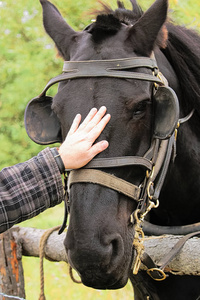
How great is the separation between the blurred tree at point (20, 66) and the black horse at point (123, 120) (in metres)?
3.75

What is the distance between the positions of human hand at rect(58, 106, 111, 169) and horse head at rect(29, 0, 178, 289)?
0.16ft

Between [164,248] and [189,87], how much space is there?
1019mm

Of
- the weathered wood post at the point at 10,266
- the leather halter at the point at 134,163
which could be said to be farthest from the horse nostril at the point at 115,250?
the weathered wood post at the point at 10,266

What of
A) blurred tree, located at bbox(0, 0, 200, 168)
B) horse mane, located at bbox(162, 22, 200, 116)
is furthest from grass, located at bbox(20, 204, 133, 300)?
horse mane, located at bbox(162, 22, 200, 116)

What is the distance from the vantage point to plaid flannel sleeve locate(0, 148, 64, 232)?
1.97 m

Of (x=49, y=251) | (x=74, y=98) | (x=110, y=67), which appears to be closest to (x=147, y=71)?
(x=110, y=67)

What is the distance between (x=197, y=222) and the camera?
2.69m

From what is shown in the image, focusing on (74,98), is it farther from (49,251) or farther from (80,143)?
(49,251)

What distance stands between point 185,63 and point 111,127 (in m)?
0.93

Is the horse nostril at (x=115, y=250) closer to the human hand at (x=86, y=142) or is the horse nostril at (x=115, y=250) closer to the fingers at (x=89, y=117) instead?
the human hand at (x=86, y=142)

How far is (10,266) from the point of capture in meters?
3.30

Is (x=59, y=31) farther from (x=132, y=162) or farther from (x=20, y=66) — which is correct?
(x=20, y=66)

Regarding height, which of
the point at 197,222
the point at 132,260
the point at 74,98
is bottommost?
the point at 197,222

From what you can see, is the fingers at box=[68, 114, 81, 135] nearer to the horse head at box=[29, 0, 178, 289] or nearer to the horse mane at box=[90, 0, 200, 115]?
the horse head at box=[29, 0, 178, 289]
